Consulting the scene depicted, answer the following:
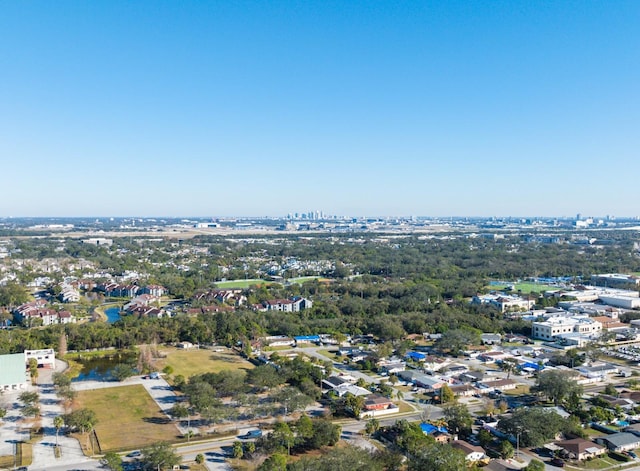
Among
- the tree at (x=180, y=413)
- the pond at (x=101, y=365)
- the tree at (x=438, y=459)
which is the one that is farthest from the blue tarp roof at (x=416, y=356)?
the pond at (x=101, y=365)

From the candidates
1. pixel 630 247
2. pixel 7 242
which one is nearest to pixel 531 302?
pixel 630 247

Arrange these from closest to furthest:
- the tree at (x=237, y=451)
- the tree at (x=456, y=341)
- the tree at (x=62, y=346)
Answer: the tree at (x=237, y=451)
the tree at (x=62, y=346)
the tree at (x=456, y=341)

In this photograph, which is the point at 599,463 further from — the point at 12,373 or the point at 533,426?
the point at 12,373

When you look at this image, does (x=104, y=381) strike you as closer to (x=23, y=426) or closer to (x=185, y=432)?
(x=23, y=426)

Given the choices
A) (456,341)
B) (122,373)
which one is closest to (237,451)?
(122,373)

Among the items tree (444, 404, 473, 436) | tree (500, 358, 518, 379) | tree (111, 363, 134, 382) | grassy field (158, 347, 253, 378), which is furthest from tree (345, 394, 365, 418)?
tree (111, 363, 134, 382)

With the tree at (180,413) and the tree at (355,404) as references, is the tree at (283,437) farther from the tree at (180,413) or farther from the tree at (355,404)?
the tree at (180,413)
